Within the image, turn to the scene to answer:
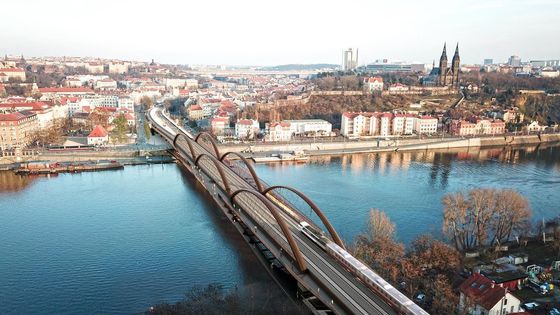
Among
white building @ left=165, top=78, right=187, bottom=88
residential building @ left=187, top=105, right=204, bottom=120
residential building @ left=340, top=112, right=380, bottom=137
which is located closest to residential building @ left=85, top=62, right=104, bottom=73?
white building @ left=165, top=78, right=187, bottom=88

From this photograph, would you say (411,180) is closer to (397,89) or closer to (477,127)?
(477,127)

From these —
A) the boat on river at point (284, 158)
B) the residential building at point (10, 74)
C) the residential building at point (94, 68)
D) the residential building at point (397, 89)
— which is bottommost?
the boat on river at point (284, 158)

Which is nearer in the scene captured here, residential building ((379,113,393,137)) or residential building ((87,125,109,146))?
residential building ((87,125,109,146))

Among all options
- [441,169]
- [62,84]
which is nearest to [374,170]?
[441,169]

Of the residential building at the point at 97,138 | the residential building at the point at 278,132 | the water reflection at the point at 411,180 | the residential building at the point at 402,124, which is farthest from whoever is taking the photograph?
the residential building at the point at 402,124

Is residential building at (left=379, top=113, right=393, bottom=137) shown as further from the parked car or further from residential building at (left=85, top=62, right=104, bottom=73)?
residential building at (left=85, top=62, right=104, bottom=73)

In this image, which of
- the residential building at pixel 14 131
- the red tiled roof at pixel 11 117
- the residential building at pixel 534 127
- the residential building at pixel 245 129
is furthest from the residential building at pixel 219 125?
the residential building at pixel 534 127

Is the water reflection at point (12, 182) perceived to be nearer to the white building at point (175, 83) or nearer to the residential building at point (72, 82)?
the residential building at point (72, 82)
